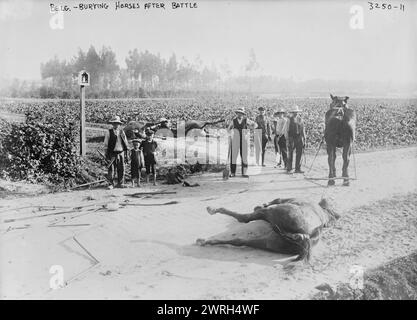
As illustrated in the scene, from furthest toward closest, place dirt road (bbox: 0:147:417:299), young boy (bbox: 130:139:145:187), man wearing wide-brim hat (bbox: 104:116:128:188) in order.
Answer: young boy (bbox: 130:139:145:187)
man wearing wide-brim hat (bbox: 104:116:128:188)
dirt road (bbox: 0:147:417:299)

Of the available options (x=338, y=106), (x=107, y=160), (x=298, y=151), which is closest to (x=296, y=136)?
(x=298, y=151)

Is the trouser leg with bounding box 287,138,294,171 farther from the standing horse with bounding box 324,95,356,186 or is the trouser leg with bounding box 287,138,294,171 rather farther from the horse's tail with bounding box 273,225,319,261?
the horse's tail with bounding box 273,225,319,261

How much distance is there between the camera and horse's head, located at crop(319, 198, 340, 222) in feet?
20.3

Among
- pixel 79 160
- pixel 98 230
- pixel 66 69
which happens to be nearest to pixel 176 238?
pixel 98 230

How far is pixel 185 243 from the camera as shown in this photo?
5.73 meters

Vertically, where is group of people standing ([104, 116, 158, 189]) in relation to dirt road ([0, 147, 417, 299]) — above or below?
above

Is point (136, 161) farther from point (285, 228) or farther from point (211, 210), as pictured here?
point (285, 228)

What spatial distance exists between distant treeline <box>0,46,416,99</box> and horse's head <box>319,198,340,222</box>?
91.0 inches

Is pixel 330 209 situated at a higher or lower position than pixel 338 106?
lower

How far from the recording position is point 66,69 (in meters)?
6.52

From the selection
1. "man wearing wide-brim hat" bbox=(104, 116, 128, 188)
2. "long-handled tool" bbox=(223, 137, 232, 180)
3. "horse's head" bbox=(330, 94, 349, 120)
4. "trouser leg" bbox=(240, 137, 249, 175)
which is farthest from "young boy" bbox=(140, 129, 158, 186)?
"horse's head" bbox=(330, 94, 349, 120)

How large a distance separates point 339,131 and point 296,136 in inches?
30.0
